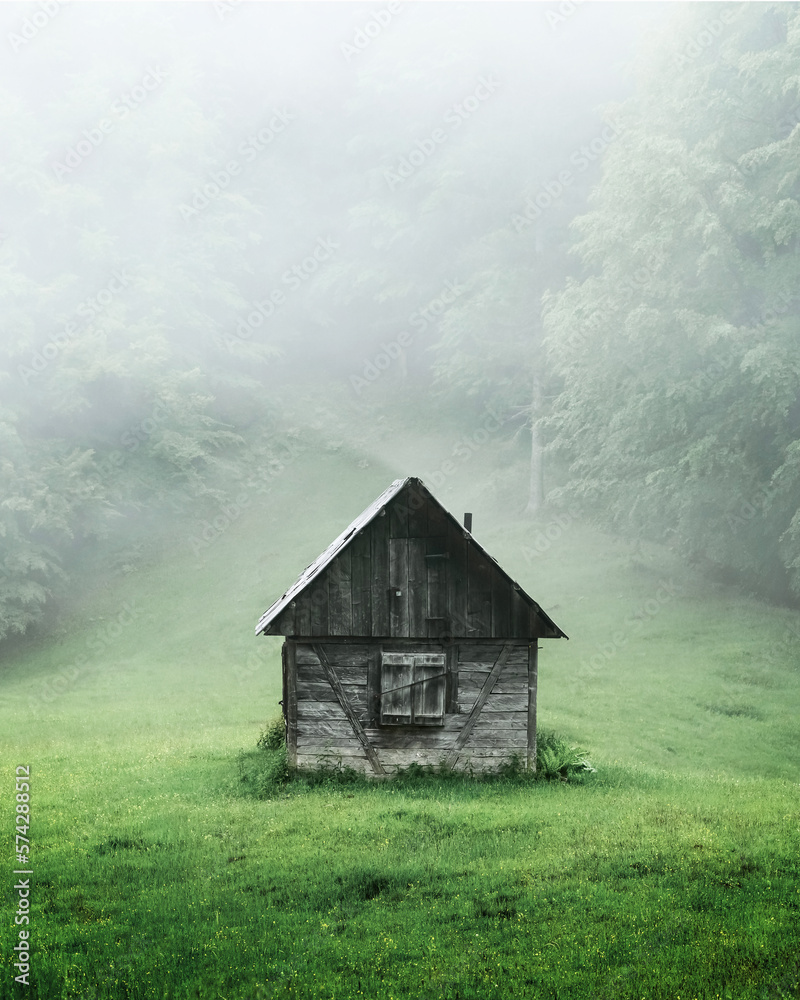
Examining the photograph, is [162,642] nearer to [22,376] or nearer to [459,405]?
[22,376]

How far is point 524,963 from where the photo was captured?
30.6ft

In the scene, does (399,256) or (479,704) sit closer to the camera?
(479,704)

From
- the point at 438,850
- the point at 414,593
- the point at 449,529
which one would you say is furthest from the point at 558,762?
the point at 438,850

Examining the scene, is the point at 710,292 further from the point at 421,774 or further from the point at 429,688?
the point at 421,774

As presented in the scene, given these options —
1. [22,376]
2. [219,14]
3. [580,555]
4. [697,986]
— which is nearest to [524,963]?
[697,986]

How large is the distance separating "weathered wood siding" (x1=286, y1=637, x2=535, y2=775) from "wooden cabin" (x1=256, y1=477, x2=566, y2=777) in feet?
0.06

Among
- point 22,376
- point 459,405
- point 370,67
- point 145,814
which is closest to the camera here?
point 145,814

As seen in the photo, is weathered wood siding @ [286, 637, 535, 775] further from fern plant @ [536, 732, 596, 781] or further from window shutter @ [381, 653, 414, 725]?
fern plant @ [536, 732, 596, 781]

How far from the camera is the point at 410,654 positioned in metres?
16.7

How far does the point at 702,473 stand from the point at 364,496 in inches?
771

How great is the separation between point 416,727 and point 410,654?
1324mm

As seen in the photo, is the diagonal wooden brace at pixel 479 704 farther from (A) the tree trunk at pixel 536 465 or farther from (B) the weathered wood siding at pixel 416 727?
(A) the tree trunk at pixel 536 465

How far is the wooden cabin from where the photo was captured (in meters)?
16.6

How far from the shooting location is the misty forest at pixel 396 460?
10.8 metres
